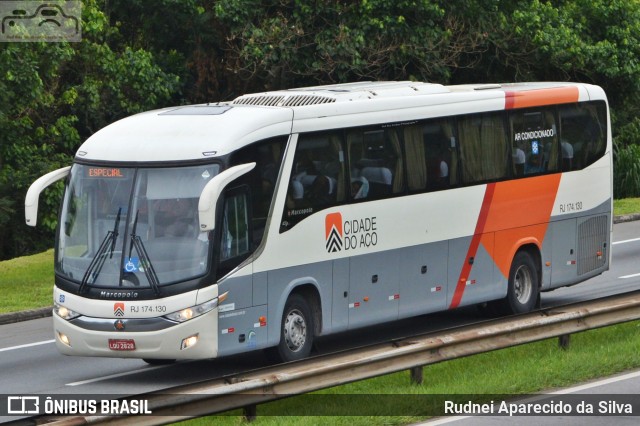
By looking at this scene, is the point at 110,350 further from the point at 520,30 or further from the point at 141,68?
the point at 520,30

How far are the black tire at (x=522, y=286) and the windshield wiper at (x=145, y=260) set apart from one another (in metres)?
6.48

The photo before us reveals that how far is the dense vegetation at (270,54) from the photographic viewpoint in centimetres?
3266

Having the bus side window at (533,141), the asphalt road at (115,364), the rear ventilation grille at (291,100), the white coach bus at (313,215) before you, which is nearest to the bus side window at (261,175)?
the white coach bus at (313,215)

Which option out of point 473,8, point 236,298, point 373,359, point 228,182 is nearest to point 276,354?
point 236,298

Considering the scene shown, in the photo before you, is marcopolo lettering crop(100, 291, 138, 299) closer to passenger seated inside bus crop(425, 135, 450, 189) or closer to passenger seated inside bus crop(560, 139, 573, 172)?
passenger seated inside bus crop(425, 135, 450, 189)

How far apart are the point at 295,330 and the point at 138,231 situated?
8.00 feet

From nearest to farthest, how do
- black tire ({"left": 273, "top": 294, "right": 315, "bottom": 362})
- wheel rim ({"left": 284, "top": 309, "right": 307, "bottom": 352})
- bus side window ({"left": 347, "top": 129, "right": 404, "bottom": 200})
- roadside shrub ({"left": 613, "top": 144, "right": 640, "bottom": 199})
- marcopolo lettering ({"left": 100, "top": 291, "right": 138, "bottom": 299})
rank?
1. marcopolo lettering ({"left": 100, "top": 291, "right": 138, "bottom": 299})
2. black tire ({"left": 273, "top": 294, "right": 315, "bottom": 362})
3. wheel rim ({"left": 284, "top": 309, "right": 307, "bottom": 352})
4. bus side window ({"left": 347, "top": 129, "right": 404, "bottom": 200})
5. roadside shrub ({"left": 613, "top": 144, "right": 640, "bottom": 199})

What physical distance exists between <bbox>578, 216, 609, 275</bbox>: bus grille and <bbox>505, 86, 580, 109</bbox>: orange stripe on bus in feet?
6.28

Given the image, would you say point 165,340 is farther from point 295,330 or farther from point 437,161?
point 437,161

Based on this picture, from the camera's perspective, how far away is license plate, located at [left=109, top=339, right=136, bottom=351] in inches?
609

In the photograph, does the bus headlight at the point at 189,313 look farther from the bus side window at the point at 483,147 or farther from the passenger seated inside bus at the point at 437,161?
the bus side window at the point at 483,147

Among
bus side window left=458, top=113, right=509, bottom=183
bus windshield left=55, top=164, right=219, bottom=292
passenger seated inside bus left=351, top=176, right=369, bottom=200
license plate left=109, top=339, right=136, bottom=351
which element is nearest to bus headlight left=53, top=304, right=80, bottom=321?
bus windshield left=55, top=164, right=219, bottom=292

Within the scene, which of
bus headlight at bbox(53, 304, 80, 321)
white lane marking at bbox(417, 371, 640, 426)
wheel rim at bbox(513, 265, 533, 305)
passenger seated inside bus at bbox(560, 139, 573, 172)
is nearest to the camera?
white lane marking at bbox(417, 371, 640, 426)

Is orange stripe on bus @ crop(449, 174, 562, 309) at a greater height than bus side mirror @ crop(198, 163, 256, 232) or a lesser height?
lesser
